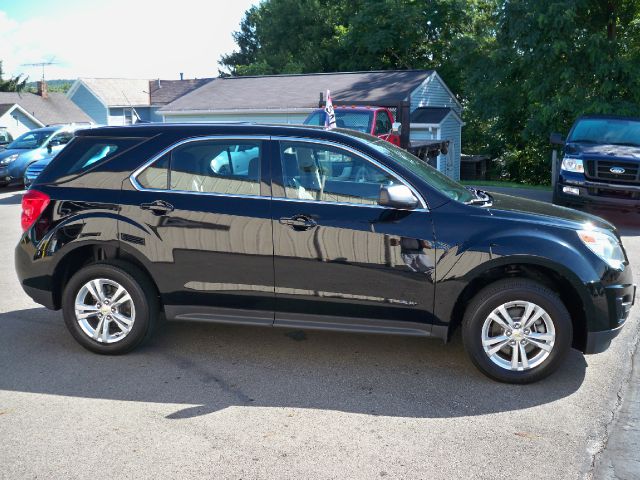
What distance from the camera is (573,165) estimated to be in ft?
41.1

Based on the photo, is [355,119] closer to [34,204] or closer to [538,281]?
[34,204]

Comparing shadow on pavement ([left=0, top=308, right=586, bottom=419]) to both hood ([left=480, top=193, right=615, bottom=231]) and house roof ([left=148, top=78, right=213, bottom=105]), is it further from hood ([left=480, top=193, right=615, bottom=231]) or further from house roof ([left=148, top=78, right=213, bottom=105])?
house roof ([left=148, top=78, right=213, bottom=105])

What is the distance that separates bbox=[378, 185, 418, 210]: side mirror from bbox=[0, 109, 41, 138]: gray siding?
167 ft

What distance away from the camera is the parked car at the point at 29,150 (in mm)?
19125

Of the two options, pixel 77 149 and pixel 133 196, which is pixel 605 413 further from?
pixel 77 149

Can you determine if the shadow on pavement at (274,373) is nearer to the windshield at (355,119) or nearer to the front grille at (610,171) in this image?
the front grille at (610,171)

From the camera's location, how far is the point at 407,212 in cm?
519

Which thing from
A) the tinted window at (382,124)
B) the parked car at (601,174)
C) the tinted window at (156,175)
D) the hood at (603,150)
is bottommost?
the parked car at (601,174)

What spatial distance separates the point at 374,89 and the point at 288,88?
13.1ft

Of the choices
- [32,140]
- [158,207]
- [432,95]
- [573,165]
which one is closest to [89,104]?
[432,95]

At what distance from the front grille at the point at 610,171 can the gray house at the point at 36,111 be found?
46.2m

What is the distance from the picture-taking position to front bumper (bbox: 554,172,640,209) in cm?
1202

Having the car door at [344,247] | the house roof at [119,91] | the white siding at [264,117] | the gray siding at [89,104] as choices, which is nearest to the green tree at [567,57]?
the white siding at [264,117]

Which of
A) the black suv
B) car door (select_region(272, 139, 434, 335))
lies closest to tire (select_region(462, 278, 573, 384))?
the black suv
